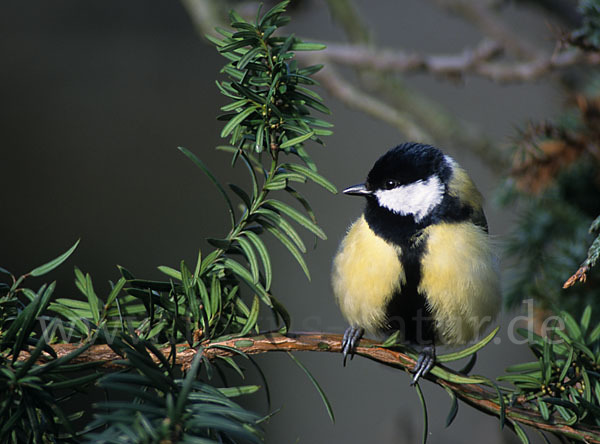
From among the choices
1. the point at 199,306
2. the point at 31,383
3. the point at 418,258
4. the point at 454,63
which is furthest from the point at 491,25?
the point at 31,383

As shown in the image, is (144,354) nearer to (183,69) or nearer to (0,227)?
(0,227)

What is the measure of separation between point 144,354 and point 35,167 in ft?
4.00

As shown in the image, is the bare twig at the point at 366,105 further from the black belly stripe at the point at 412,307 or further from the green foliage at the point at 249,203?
the green foliage at the point at 249,203

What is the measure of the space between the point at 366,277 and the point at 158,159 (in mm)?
959

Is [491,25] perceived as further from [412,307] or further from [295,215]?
[295,215]

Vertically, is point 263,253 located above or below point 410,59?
below

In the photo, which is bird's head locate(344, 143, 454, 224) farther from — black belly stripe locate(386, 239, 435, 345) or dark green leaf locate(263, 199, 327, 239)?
dark green leaf locate(263, 199, 327, 239)

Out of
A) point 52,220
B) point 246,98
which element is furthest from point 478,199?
point 52,220

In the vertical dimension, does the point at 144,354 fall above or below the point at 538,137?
below

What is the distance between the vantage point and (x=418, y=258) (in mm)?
712

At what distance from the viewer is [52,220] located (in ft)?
4.52

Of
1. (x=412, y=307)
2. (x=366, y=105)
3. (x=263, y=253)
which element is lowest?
(x=412, y=307)

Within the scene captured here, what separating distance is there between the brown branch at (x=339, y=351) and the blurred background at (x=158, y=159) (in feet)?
2.86

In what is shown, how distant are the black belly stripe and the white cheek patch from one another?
49mm
